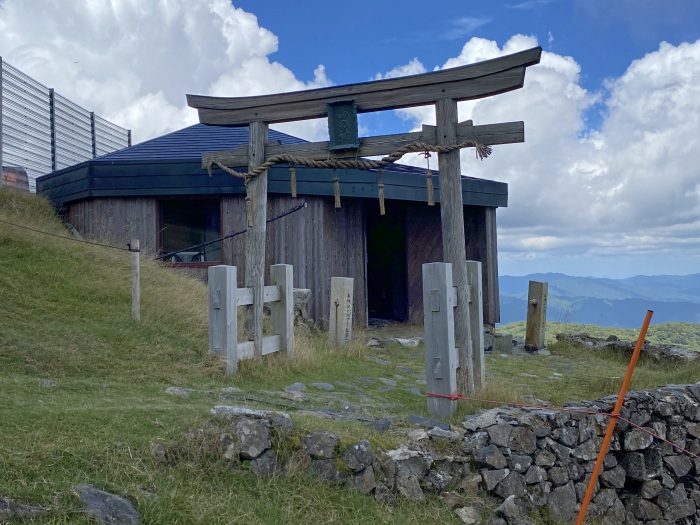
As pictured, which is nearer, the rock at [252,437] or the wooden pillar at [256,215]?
the rock at [252,437]

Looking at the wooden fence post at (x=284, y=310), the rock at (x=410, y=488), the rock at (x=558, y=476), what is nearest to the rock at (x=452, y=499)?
the rock at (x=410, y=488)

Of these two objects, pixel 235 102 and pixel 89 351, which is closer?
pixel 89 351

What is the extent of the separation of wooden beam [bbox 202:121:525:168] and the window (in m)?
4.50

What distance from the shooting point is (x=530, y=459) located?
223 inches

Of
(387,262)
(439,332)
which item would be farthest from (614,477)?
(387,262)

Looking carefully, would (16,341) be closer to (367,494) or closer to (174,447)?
(174,447)

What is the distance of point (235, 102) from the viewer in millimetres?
9156

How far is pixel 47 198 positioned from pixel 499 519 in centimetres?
1297

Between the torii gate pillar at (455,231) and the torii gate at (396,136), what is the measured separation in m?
0.01

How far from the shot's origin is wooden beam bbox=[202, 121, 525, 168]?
770 centimetres

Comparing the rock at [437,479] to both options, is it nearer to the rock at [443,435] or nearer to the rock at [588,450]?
the rock at [443,435]

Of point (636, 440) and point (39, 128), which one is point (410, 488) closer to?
point (636, 440)

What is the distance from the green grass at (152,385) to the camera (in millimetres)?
4367

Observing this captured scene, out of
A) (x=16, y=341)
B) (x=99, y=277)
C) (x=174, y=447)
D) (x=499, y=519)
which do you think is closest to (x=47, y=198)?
(x=99, y=277)
